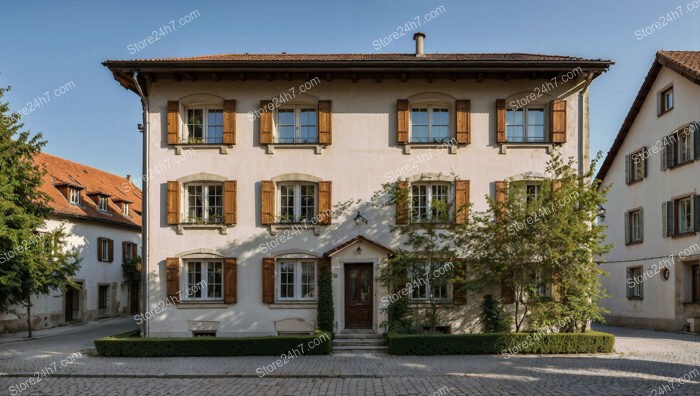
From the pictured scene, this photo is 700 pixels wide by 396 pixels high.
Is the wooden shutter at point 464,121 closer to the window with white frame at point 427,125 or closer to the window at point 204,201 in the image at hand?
the window with white frame at point 427,125

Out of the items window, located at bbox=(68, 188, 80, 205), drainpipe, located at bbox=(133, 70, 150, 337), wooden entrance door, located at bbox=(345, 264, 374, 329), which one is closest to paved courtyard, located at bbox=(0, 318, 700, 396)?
wooden entrance door, located at bbox=(345, 264, 374, 329)

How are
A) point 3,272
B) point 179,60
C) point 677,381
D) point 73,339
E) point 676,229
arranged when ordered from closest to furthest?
point 677,381, point 179,60, point 3,272, point 73,339, point 676,229

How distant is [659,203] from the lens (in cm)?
2394

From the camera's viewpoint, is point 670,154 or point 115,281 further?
point 115,281

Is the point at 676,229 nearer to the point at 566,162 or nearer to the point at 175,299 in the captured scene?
the point at 566,162

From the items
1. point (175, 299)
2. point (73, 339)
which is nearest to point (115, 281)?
point (73, 339)

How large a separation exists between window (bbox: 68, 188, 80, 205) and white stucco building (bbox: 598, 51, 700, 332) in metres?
26.5

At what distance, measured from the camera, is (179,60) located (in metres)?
18.2

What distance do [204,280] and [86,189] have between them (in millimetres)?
16659

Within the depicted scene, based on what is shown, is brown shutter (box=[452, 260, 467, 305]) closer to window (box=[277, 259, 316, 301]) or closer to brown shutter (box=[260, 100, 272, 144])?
window (box=[277, 259, 316, 301])

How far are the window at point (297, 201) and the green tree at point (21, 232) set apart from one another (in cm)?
954

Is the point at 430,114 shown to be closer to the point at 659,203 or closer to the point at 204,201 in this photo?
the point at 204,201

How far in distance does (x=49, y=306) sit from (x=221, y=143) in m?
14.4

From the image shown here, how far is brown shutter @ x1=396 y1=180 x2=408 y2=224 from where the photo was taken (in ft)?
58.5
